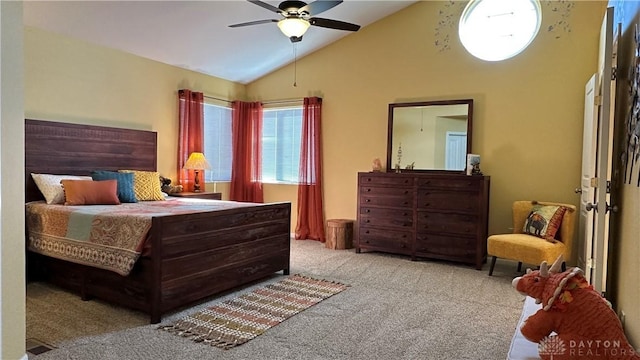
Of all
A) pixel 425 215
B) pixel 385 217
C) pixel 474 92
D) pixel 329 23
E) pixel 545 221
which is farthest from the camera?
pixel 385 217

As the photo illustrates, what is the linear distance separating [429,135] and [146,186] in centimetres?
332

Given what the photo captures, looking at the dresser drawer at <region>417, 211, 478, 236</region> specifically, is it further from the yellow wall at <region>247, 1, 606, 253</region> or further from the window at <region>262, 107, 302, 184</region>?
the window at <region>262, 107, 302, 184</region>

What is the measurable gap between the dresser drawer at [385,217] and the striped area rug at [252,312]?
1405mm

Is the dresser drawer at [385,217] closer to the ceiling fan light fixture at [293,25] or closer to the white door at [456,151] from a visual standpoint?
the white door at [456,151]

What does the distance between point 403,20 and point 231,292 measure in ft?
12.8

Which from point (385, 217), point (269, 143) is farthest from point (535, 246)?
point (269, 143)

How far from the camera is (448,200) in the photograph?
470 centimetres

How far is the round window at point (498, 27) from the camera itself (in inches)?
186

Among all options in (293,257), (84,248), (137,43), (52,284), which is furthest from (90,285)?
(137,43)

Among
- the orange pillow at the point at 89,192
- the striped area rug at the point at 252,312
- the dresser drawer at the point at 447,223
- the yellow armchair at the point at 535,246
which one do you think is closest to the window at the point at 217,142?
the orange pillow at the point at 89,192

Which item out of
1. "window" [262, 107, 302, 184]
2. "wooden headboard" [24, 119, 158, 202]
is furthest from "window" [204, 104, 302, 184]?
"wooden headboard" [24, 119, 158, 202]

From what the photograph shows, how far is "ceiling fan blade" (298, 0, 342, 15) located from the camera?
3193 mm

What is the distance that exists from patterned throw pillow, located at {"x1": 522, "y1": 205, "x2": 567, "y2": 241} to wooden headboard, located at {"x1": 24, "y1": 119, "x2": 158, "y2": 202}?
14.2 feet

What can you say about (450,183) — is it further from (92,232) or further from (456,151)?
(92,232)
